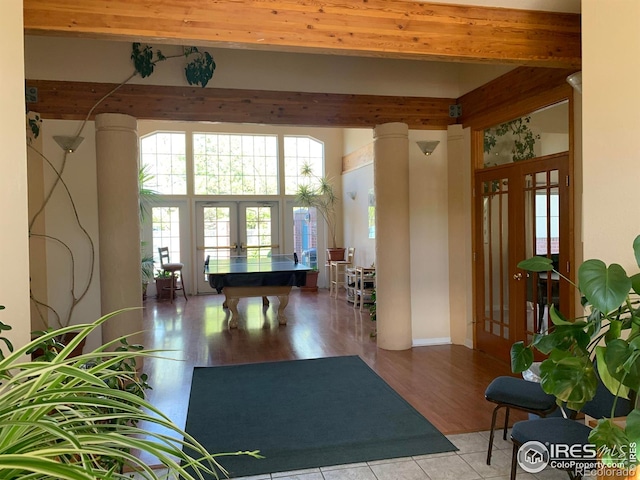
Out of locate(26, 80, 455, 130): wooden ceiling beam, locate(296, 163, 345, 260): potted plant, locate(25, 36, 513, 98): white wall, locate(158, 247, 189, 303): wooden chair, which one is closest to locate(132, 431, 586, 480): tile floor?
locate(26, 80, 455, 130): wooden ceiling beam

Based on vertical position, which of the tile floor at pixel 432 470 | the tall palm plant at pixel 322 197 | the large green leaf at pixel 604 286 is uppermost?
the tall palm plant at pixel 322 197

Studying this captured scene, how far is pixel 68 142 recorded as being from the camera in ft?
15.3

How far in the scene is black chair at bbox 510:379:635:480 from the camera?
2.09 metres

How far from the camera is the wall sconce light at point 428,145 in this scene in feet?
17.8

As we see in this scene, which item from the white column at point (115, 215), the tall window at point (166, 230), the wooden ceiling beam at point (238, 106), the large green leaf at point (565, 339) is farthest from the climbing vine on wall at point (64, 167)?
the tall window at point (166, 230)

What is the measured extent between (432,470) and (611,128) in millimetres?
2234

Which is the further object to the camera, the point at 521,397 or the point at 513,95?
the point at 513,95

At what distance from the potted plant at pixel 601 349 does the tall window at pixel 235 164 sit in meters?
9.01

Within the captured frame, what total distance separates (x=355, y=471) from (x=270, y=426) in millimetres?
883

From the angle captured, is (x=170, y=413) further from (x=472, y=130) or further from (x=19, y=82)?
(x=472, y=130)

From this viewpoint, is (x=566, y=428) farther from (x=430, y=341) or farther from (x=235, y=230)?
(x=235, y=230)

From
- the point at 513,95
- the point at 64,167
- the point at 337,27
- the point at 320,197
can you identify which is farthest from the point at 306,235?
the point at 337,27

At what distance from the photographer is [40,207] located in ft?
15.4

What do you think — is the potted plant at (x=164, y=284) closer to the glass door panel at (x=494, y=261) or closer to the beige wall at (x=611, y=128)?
the glass door panel at (x=494, y=261)
